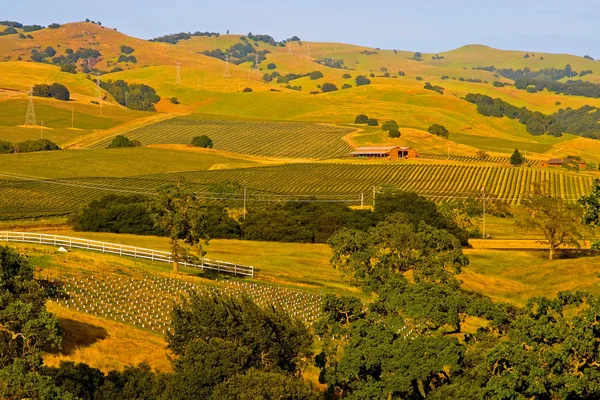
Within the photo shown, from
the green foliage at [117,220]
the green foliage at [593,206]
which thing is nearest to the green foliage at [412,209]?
the green foliage at [117,220]

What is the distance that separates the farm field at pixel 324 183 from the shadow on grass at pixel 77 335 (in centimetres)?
5996

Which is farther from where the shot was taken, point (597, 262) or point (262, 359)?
point (597, 262)

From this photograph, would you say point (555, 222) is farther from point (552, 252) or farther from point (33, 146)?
point (33, 146)

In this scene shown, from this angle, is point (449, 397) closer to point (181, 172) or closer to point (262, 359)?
point (262, 359)

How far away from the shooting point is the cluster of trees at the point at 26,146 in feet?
584

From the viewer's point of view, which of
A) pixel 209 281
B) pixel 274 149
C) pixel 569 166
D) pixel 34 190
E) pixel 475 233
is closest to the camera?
pixel 209 281

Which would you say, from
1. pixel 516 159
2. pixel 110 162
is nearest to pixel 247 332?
pixel 110 162

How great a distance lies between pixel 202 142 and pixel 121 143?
16126mm

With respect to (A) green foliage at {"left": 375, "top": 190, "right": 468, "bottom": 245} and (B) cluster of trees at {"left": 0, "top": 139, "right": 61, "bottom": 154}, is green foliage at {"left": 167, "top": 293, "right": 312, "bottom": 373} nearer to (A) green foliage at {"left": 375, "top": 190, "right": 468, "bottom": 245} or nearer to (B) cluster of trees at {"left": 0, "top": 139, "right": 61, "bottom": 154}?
(A) green foliage at {"left": 375, "top": 190, "right": 468, "bottom": 245}

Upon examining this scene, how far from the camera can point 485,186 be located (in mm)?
156625

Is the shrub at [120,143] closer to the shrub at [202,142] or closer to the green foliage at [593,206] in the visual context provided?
the shrub at [202,142]

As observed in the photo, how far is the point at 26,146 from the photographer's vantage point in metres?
182

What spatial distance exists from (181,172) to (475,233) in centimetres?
5678

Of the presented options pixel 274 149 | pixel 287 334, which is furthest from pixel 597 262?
pixel 274 149
